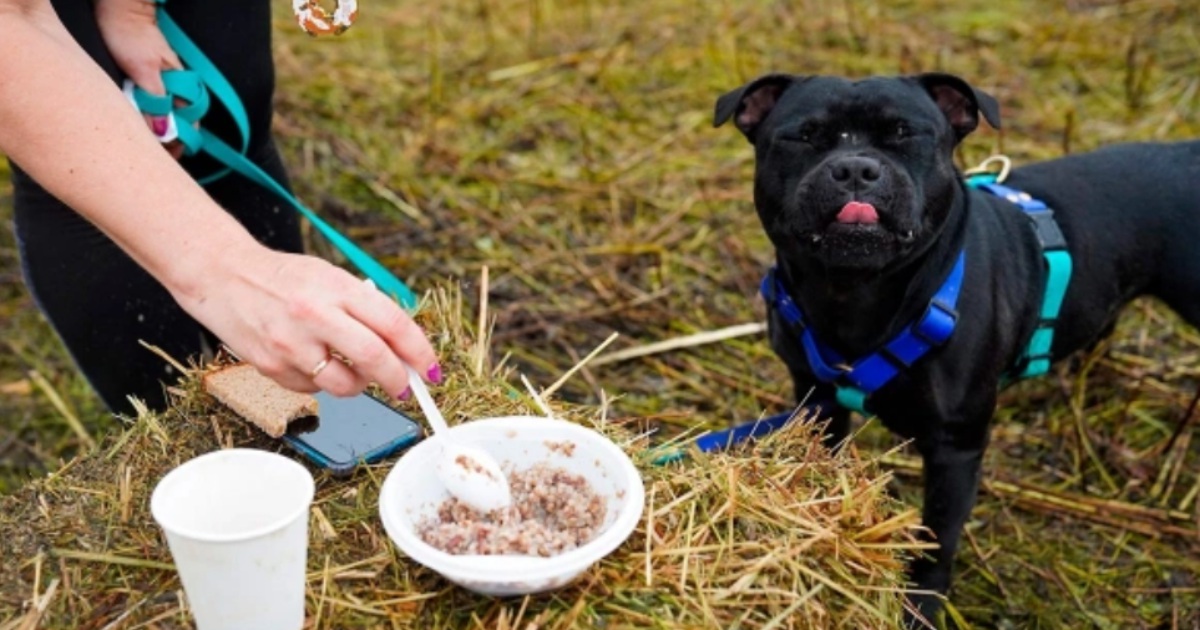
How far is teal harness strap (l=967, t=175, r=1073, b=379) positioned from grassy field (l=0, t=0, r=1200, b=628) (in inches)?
16.7

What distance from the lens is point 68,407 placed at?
12.8 feet

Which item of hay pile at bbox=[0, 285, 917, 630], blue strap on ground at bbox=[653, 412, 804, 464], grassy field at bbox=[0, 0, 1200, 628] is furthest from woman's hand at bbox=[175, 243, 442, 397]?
grassy field at bbox=[0, 0, 1200, 628]

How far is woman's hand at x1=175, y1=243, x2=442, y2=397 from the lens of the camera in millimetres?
1895

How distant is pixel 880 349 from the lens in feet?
9.62

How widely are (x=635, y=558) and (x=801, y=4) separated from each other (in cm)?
475

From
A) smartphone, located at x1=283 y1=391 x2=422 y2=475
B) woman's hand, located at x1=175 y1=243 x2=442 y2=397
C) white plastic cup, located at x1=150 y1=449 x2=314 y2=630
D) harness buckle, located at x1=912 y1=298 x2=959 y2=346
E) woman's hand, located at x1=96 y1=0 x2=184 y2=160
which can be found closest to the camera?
white plastic cup, located at x1=150 y1=449 x2=314 y2=630

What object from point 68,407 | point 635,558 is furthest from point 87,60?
point 68,407

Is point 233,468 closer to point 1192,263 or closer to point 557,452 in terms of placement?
point 557,452

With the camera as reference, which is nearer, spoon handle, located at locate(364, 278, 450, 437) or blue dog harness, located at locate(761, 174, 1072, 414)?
spoon handle, located at locate(364, 278, 450, 437)

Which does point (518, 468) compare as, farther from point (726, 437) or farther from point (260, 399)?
point (726, 437)

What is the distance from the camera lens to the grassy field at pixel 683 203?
3447mm

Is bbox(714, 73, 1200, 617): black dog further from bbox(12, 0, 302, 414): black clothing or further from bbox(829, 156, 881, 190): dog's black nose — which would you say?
bbox(12, 0, 302, 414): black clothing

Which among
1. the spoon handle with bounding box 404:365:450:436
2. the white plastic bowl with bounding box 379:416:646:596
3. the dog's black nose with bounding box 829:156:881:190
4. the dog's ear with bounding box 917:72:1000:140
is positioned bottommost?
the white plastic bowl with bounding box 379:416:646:596

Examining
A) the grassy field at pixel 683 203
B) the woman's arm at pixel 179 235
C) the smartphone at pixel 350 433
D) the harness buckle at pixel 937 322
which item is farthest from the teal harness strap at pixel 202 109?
the harness buckle at pixel 937 322
